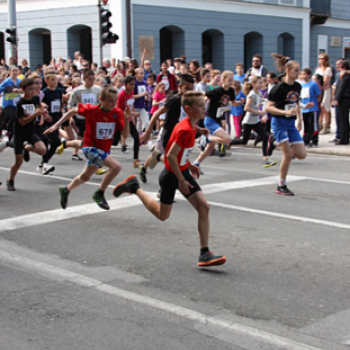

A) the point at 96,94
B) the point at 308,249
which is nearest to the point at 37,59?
the point at 96,94

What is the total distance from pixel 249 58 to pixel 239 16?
341 centimetres

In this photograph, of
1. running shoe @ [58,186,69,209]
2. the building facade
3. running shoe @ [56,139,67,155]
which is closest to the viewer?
running shoe @ [58,186,69,209]

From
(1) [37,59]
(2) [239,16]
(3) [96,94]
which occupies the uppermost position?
(2) [239,16]

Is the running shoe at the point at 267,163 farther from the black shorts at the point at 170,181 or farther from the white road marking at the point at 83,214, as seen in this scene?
the black shorts at the point at 170,181

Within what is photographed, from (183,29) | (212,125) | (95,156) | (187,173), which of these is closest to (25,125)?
(95,156)

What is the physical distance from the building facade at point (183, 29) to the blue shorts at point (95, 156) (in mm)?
18078

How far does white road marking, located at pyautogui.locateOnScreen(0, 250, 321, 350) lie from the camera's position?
13.0ft

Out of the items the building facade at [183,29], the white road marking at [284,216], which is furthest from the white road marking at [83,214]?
the building facade at [183,29]

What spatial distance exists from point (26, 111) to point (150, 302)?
5.79m

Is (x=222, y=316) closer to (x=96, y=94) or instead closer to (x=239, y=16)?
(x=96, y=94)

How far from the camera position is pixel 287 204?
830 cm

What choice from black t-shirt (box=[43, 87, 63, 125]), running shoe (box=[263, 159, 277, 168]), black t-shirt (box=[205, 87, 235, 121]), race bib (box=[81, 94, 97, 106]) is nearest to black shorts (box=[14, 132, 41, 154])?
race bib (box=[81, 94, 97, 106])

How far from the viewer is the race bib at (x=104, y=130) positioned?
781 centimetres

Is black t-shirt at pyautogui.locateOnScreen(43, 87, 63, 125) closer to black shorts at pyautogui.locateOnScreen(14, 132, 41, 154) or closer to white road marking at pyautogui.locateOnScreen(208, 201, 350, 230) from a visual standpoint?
black shorts at pyautogui.locateOnScreen(14, 132, 41, 154)
